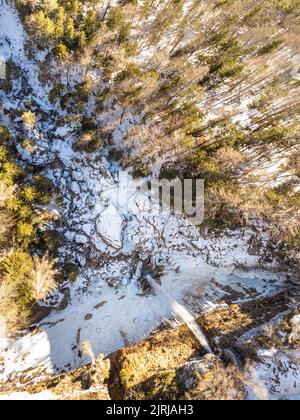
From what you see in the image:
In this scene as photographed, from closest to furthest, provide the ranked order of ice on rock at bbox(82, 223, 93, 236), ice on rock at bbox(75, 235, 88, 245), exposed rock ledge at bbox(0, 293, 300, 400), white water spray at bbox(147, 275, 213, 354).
Result: 1. exposed rock ledge at bbox(0, 293, 300, 400)
2. white water spray at bbox(147, 275, 213, 354)
3. ice on rock at bbox(75, 235, 88, 245)
4. ice on rock at bbox(82, 223, 93, 236)

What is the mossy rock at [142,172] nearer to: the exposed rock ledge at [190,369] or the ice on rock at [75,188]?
the ice on rock at [75,188]

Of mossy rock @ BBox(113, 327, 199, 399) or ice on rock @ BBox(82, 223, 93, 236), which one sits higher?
ice on rock @ BBox(82, 223, 93, 236)

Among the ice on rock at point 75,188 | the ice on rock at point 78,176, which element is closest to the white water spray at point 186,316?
the ice on rock at point 75,188

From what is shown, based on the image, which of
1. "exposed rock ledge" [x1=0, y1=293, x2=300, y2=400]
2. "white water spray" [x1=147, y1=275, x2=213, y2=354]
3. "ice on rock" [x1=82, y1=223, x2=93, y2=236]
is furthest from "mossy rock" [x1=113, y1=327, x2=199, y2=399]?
"ice on rock" [x1=82, y1=223, x2=93, y2=236]

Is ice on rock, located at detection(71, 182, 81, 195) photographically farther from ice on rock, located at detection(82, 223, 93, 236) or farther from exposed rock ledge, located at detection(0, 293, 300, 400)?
exposed rock ledge, located at detection(0, 293, 300, 400)

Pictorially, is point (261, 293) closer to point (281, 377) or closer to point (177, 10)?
point (281, 377)

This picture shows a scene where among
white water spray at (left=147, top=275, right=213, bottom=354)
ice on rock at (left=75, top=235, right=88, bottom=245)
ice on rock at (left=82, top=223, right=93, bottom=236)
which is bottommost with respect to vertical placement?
white water spray at (left=147, top=275, right=213, bottom=354)
